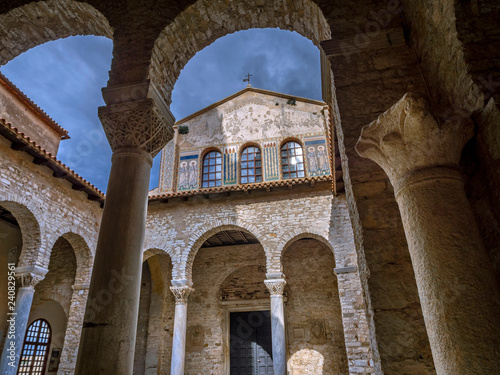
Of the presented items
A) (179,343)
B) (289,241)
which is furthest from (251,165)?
(179,343)

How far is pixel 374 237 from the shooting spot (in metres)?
2.58

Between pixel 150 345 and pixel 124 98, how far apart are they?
1044 centimetres

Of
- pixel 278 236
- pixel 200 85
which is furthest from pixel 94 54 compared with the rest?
pixel 278 236

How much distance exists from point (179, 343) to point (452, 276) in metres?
9.52

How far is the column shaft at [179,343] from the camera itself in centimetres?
966

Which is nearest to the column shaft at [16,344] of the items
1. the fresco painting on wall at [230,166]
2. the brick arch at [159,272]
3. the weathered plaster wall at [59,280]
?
the weathered plaster wall at [59,280]

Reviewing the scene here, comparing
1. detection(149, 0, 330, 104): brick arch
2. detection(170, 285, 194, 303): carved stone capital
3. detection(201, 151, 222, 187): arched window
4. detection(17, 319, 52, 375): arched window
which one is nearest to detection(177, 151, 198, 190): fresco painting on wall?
detection(201, 151, 222, 187): arched window

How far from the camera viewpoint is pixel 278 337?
920 centimetres

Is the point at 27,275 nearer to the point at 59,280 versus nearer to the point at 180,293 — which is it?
the point at 59,280

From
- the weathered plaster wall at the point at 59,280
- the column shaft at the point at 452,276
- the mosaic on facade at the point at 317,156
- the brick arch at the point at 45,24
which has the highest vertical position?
the mosaic on facade at the point at 317,156

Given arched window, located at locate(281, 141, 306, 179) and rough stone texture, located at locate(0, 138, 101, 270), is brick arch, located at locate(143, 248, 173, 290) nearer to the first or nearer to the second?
rough stone texture, located at locate(0, 138, 101, 270)

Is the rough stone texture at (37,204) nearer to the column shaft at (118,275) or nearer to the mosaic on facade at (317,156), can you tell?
the column shaft at (118,275)

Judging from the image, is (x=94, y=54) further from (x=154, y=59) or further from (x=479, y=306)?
(x=479, y=306)

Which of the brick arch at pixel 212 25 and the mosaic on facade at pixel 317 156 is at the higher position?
the mosaic on facade at pixel 317 156
